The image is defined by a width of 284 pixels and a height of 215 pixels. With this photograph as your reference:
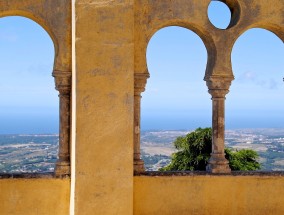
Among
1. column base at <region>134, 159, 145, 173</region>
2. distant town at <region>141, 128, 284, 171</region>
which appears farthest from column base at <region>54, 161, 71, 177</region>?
distant town at <region>141, 128, 284, 171</region>

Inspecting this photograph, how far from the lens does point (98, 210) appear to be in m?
6.39

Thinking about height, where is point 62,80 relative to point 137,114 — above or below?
above

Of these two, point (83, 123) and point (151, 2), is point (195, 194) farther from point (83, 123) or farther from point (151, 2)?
point (151, 2)

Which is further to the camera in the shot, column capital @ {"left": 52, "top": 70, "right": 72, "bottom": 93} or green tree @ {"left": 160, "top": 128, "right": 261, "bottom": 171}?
green tree @ {"left": 160, "top": 128, "right": 261, "bottom": 171}

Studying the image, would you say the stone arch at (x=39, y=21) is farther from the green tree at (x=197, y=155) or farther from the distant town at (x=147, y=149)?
the green tree at (x=197, y=155)

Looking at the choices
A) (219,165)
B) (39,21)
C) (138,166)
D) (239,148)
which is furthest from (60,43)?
(239,148)

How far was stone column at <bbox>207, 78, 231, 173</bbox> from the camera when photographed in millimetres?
6992

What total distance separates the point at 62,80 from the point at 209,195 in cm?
237

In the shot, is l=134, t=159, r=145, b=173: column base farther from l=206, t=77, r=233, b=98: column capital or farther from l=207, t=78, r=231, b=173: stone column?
l=206, t=77, r=233, b=98: column capital

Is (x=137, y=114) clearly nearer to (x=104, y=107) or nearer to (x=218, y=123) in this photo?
(x=104, y=107)

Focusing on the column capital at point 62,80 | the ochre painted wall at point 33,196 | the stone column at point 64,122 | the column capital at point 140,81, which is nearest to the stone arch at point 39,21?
the column capital at point 62,80

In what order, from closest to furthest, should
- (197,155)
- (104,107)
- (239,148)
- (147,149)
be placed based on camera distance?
(104,107)
(197,155)
(147,149)
(239,148)

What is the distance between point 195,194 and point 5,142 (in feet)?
58.0

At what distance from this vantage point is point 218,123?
7.02 metres
